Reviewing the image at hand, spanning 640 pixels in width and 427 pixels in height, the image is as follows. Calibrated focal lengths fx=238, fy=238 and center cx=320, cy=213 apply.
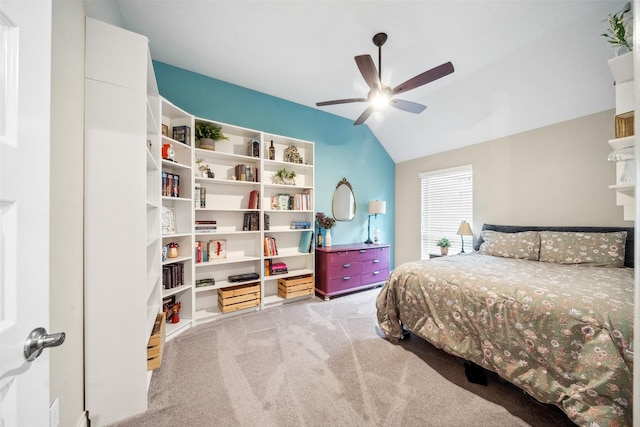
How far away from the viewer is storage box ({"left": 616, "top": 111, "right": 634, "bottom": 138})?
4.53 feet

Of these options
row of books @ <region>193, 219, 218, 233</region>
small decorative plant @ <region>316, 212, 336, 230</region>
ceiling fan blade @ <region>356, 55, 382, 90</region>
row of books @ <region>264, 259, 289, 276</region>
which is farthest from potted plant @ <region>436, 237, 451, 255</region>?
row of books @ <region>193, 219, 218, 233</region>

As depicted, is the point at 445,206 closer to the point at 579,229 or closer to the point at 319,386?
the point at 579,229

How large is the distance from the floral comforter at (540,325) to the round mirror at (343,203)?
6.02 feet

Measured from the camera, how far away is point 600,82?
8.00 feet

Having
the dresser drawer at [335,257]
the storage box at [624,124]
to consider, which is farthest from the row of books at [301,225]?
the storage box at [624,124]

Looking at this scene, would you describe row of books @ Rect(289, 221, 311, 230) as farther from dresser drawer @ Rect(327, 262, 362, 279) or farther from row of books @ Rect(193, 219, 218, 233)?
row of books @ Rect(193, 219, 218, 233)

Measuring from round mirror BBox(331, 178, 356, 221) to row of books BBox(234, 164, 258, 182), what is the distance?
Answer: 1.41m

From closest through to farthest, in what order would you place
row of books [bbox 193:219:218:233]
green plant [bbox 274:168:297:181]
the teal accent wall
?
row of books [bbox 193:219:218:233], the teal accent wall, green plant [bbox 274:168:297:181]

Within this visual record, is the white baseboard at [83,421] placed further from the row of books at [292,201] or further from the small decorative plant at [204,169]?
the row of books at [292,201]

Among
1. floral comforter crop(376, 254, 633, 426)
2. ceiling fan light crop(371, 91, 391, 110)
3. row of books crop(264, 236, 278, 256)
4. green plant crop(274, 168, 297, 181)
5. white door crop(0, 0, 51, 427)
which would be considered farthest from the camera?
green plant crop(274, 168, 297, 181)

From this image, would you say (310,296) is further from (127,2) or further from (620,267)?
(127,2)

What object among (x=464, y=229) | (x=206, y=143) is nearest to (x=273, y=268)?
(x=206, y=143)

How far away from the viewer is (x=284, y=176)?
3260 mm

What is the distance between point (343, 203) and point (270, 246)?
147cm
